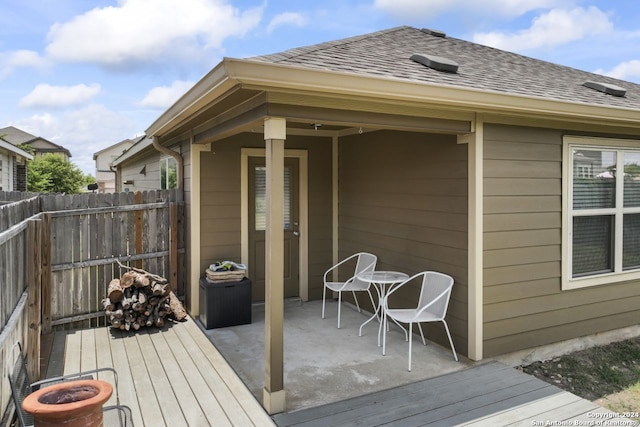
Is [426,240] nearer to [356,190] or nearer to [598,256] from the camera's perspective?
[356,190]

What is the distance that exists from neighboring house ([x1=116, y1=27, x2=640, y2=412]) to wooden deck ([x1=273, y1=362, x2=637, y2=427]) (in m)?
0.42

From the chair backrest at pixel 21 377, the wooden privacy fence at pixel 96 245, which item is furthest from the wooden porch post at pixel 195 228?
the chair backrest at pixel 21 377

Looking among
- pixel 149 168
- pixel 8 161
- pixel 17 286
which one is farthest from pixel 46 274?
pixel 8 161

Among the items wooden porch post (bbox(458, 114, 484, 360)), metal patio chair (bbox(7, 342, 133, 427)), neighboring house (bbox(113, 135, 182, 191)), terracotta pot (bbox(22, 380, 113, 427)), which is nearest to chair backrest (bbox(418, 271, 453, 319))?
wooden porch post (bbox(458, 114, 484, 360))

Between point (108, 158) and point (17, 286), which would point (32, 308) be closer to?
point (17, 286)

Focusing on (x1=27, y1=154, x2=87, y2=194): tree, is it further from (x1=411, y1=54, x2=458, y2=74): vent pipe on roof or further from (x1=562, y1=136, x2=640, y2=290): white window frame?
(x1=562, y1=136, x2=640, y2=290): white window frame

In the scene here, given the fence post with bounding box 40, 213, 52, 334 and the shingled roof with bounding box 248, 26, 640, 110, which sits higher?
the shingled roof with bounding box 248, 26, 640, 110

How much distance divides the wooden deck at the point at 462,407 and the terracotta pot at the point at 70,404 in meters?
1.18

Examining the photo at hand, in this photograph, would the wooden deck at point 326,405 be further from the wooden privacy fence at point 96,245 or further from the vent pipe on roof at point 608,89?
the vent pipe on roof at point 608,89

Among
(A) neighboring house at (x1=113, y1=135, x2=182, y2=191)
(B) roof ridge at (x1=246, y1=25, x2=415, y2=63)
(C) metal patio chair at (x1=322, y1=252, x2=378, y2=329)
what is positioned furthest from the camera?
(A) neighboring house at (x1=113, y1=135, x2=182, y2=191)

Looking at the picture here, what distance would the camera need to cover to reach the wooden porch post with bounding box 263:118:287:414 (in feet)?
9.62

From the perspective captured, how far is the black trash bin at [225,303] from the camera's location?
476 centimetres

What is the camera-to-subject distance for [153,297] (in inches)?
184

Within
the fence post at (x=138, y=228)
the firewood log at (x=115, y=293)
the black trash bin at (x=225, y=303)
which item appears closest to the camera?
the firewood log at (x=115, y=293)
